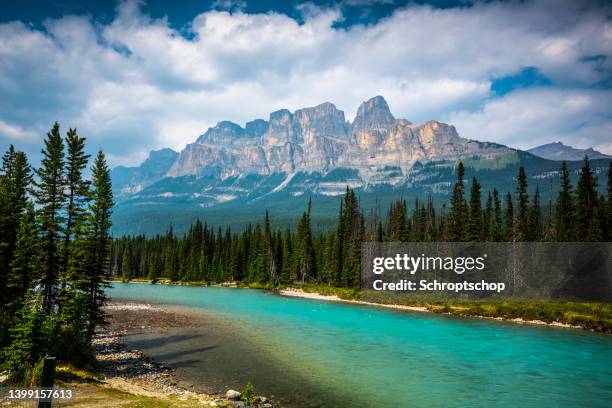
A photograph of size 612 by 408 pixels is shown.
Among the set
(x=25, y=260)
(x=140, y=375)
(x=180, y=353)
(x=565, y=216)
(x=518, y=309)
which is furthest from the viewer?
(x=565, y=216)

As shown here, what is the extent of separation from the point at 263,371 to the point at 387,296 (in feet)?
175

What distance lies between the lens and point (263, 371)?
2455 cm

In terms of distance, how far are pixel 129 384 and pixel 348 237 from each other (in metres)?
84.1

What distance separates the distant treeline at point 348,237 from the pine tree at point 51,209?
68.2m

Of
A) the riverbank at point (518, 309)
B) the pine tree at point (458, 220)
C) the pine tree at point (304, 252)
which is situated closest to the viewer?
the riverbank at point (518, 309)

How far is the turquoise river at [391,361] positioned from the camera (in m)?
21.1

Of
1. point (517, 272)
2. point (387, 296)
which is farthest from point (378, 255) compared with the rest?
point (517, 272)

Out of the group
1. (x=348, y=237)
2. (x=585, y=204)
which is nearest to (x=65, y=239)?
(x=348, y=237)

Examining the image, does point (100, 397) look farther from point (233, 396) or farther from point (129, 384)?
point (233, 396)

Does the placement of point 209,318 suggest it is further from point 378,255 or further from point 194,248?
point 194,248

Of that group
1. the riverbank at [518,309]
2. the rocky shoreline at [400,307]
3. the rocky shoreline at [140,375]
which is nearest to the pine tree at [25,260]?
the rocky shoreline at [140,375]

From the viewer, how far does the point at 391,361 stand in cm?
2855

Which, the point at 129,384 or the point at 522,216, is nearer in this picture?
the point at 129,384

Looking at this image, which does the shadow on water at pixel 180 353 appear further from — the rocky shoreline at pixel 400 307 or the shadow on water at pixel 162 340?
the rocky shoreline at pixel 400 307
